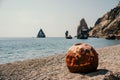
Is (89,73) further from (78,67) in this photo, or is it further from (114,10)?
(114,10)

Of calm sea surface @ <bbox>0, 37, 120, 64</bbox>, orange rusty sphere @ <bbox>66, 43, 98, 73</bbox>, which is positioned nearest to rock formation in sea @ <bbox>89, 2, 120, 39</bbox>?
calm sea surface @ <bbox>0, 37, 120, 64</bbox>

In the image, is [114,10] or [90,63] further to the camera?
[114,10]

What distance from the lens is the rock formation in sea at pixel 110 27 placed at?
136000mm

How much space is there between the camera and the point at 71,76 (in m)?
10.2

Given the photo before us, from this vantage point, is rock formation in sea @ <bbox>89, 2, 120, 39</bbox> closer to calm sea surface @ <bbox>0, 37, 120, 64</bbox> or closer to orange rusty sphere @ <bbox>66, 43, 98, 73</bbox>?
calm sea surface @ <bbox>0, 37, 120, 64</bbox>

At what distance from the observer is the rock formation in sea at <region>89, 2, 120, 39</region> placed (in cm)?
13600

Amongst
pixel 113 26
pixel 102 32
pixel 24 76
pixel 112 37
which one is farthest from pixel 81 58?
pixel 102 32

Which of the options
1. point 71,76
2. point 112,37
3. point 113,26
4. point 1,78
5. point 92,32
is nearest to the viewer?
point 71,76

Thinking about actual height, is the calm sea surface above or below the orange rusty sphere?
below

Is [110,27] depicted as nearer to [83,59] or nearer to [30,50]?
[30,50]

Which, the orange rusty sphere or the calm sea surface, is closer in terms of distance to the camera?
the orange rusty sphere

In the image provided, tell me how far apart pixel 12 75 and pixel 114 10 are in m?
154

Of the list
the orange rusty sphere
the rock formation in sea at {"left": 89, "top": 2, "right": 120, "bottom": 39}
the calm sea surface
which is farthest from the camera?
the rock formation in sea at {"left": 89, "top": 2, "right": 120, "bottom": 39}

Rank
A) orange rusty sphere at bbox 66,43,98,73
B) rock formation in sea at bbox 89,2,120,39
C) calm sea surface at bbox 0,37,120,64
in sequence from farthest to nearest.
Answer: rock formation in sea at bbox 89,2,120,39 < calm sea surface at bbox 0,37,120,64 < orange rusty sphere at bbox 66,43,98,73
